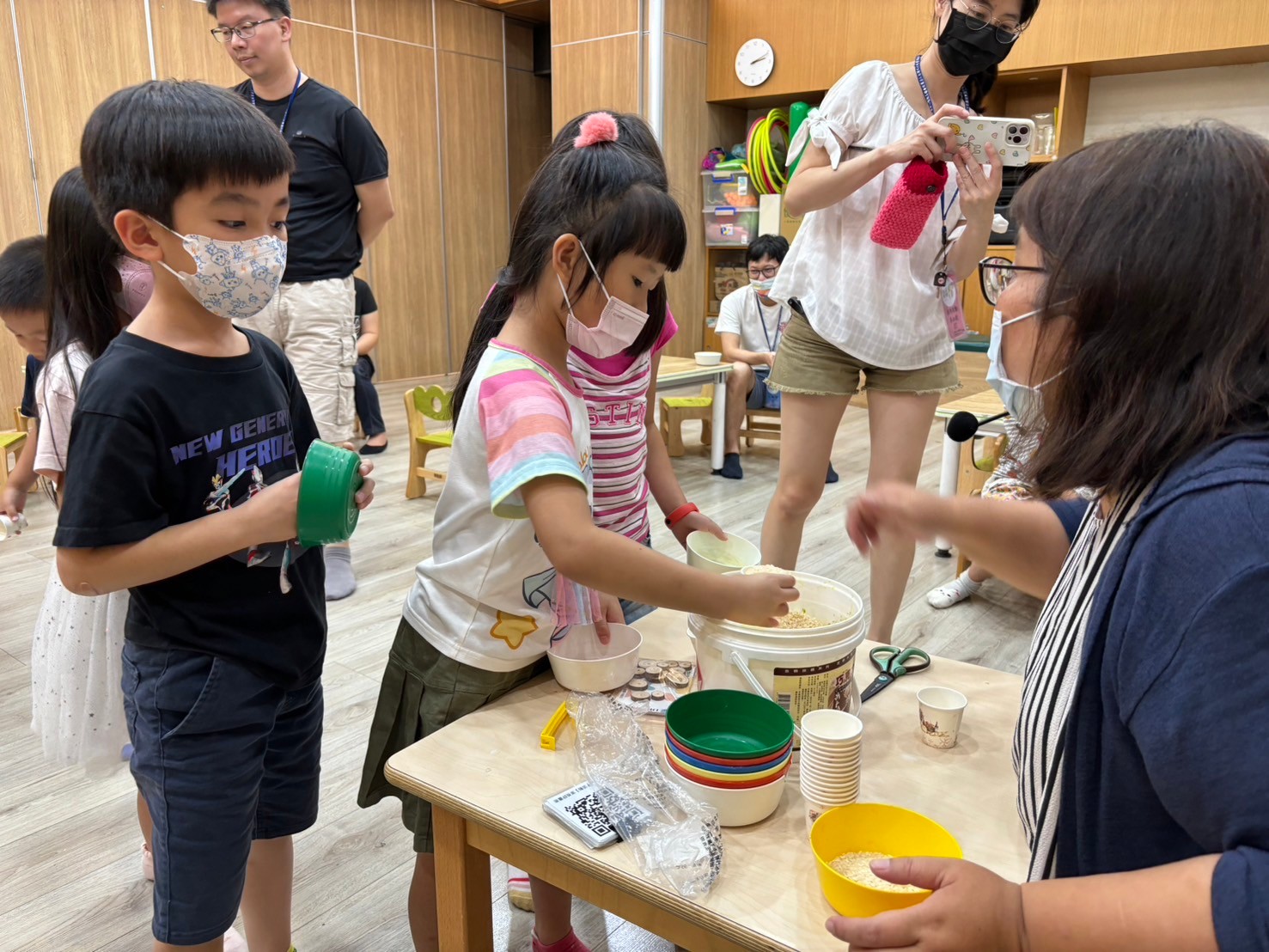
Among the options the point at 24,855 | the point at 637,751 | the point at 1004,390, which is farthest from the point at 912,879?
the point at 24,855

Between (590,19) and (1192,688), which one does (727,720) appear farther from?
(590,19)

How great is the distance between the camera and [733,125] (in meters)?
7.62

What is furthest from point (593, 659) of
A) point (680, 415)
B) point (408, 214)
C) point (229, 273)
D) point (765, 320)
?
point (408, 214)

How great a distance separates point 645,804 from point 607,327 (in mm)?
639

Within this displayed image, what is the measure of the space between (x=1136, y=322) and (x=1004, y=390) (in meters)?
0.32

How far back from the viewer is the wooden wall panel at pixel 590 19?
6.89 metres

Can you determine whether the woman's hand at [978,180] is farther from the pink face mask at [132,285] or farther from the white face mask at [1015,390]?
the pink face mask at [132,285]

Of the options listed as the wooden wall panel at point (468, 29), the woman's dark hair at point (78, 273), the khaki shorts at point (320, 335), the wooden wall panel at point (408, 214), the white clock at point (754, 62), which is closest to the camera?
the woman's dark hair at point (78, 273)

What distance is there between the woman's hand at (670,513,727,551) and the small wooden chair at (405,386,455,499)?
293cm

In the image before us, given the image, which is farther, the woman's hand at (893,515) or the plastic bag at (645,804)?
the woman's hand at (893,515)

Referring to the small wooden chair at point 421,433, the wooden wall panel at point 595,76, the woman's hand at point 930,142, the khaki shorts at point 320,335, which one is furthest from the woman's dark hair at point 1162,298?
the wooden wall panel at point 595,76

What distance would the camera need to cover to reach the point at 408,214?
768 centimetres

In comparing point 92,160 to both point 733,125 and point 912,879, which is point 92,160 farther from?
point 733,125

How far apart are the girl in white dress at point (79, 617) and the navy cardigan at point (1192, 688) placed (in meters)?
1.31
